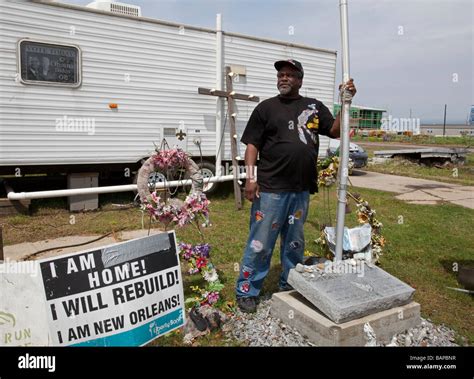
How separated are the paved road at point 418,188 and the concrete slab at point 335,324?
6.53 meters

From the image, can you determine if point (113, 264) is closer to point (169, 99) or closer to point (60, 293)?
point (60, 293)

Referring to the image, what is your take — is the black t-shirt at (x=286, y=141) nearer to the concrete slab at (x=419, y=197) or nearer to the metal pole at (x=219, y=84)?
the metal pole at (x=219, y=84)

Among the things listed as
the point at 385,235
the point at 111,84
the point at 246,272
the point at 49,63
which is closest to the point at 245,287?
the point at 246,272

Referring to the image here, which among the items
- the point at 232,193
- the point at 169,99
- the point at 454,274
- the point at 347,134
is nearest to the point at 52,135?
the point at 169,99

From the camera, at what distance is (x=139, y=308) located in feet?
9.54

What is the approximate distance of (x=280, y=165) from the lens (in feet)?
11.0

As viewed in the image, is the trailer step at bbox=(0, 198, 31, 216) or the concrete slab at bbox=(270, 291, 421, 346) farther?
the trailer step at bbox=(0, 198, 31, 216)

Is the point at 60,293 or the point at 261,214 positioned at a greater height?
the point at 261,214

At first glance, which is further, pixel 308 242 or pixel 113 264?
pixel 308 242

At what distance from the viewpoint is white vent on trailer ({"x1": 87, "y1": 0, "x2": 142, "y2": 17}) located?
283 inches
